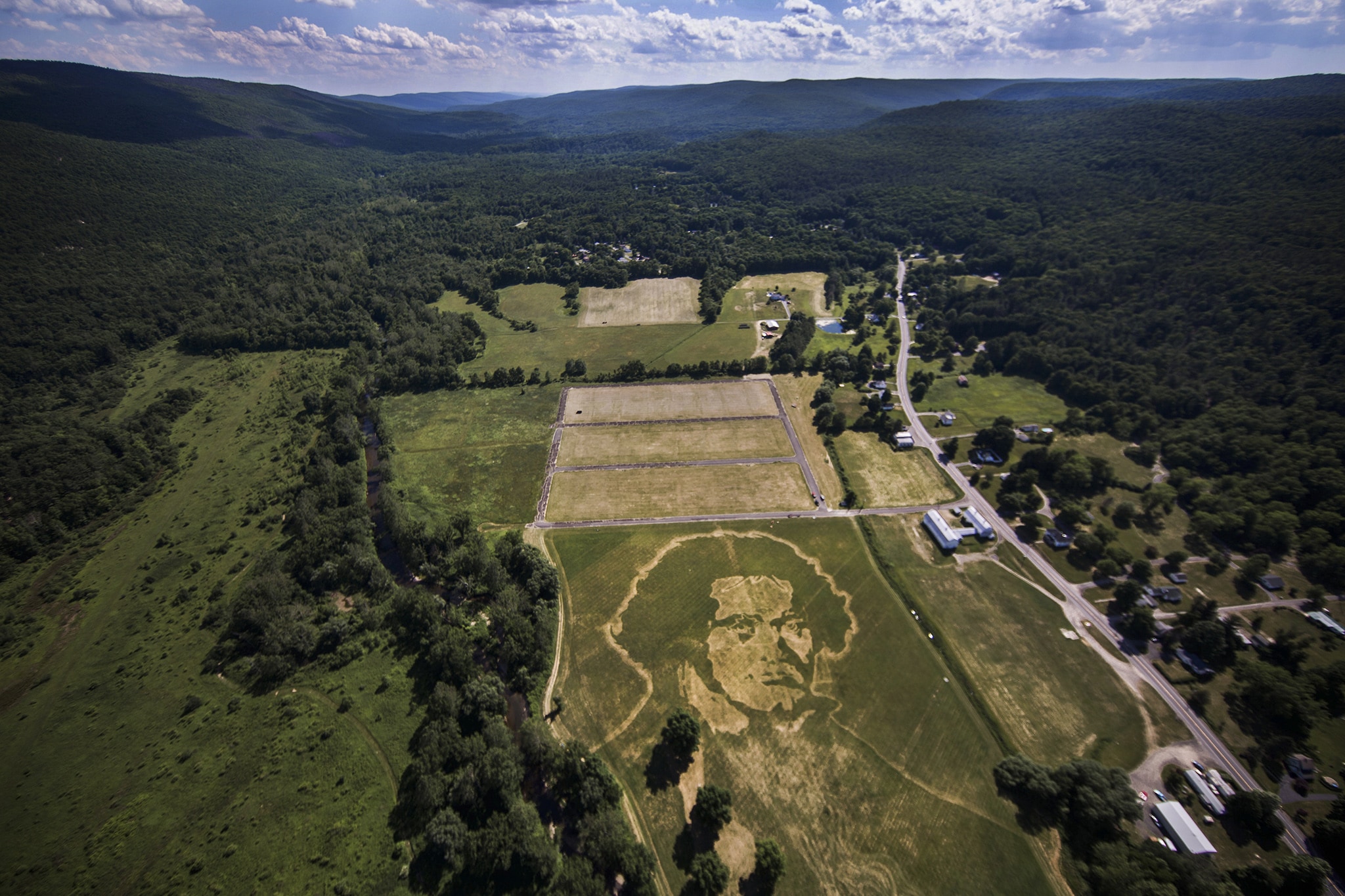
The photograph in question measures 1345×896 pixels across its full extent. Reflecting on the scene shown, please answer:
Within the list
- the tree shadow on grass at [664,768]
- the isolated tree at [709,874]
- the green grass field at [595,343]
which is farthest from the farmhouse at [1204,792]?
the green grass field at [595,343]

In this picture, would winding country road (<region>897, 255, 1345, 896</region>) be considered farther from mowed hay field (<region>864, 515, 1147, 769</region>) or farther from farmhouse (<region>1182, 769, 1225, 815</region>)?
farmhouse (<region>1182, 769, 1225, 815</region>)

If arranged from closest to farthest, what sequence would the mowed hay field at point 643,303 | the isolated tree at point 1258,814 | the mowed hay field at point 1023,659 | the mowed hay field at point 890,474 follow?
the isolated tree at point 1258,814 → the mowed hay field at point 1023,659 → the mowed hay field at point 890,474 → the mowed hay field at point 643,303

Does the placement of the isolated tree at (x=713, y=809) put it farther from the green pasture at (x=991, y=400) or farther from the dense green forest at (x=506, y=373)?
the green pasture at (x=991, y=400)

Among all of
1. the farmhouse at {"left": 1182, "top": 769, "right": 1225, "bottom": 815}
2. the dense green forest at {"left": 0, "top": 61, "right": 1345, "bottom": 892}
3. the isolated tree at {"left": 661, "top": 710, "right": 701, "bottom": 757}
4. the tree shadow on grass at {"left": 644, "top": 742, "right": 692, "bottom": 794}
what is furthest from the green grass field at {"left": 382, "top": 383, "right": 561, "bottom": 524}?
the farmhouse at {"left": 1182, "top": 769, "right": 1225, "bottom": 815}

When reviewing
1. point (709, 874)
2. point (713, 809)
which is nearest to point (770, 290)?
point (713, 809)

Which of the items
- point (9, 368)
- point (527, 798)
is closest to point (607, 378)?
point (527, 798)

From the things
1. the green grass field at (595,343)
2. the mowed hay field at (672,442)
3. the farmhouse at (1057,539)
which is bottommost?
the farmhouse at (1057,539)

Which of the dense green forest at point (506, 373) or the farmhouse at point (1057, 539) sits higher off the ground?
the dense green forest at point (506, 373)
